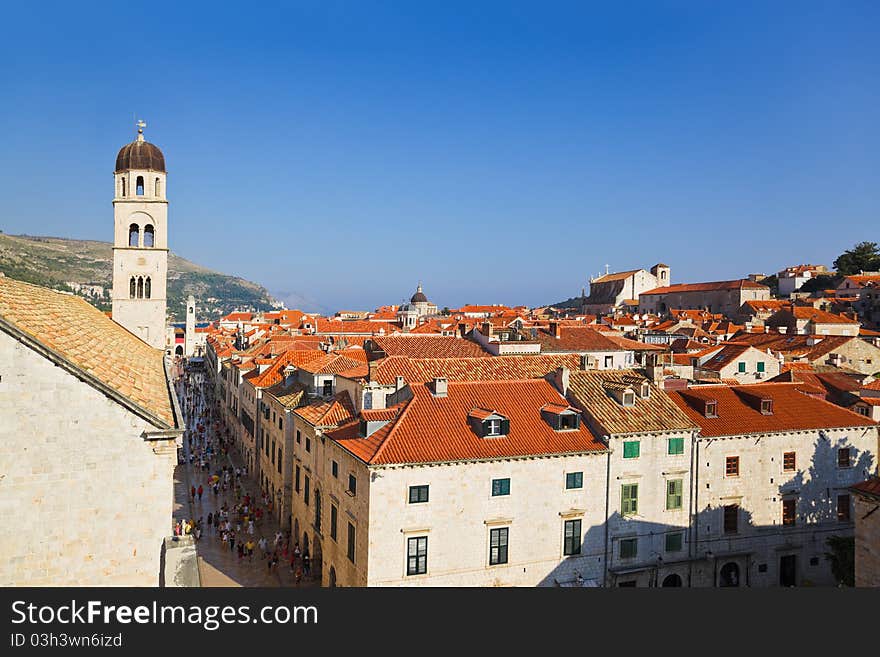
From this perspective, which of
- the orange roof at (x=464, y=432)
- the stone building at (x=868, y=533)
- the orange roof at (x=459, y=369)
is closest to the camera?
the stone building at (x=868, y=533)

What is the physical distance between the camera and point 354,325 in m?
110

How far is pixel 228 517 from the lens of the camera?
41562mm

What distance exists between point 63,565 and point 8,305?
599cm

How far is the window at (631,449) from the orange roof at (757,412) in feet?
13.4

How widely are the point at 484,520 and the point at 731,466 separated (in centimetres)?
1319

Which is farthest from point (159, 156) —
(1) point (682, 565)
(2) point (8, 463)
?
(1) point (682, 565)

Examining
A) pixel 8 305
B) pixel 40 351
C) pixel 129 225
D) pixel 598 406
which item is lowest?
pixel 598 406

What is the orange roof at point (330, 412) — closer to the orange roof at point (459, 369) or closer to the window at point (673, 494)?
the orange roof at point (459, 369)

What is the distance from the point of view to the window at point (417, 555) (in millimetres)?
25375

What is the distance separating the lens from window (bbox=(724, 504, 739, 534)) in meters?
32.1

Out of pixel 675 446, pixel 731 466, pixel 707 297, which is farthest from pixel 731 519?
pixel 707 297

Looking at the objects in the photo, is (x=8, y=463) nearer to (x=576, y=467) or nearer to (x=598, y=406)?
(x=576, y=467)

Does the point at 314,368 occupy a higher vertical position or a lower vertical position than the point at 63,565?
higher

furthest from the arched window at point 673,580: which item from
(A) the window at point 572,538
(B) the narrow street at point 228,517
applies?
(B) the narrow street at point 228,517
